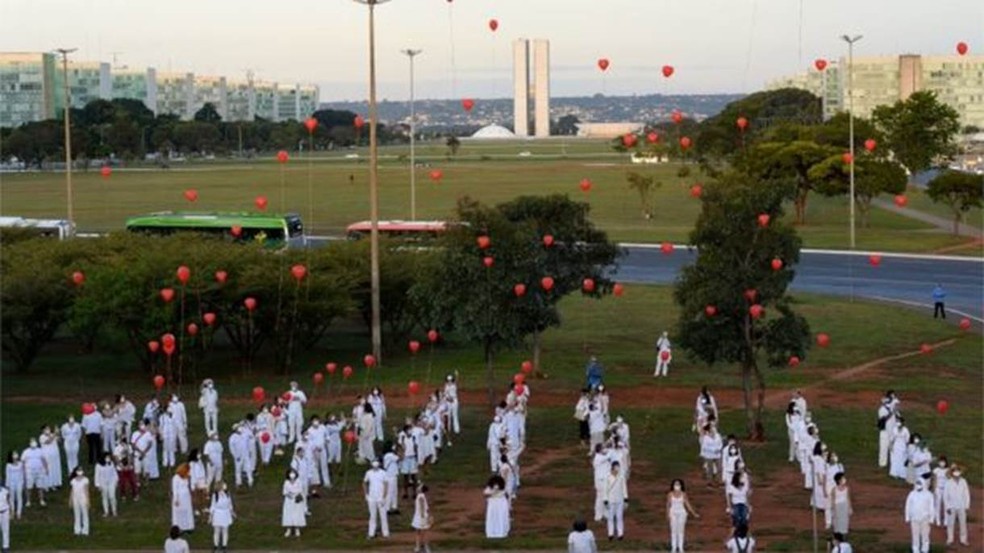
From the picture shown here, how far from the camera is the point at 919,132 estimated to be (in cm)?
8431

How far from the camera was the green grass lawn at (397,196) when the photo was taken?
72.5 m

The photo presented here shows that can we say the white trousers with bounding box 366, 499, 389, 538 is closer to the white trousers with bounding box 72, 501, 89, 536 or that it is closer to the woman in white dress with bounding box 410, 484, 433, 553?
the woman in white dress with bounding box 410, 484, 433, 553

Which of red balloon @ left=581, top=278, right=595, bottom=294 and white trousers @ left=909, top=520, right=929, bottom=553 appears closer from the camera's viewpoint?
white trousers @ left=909, top=520, right=929, bottom=553

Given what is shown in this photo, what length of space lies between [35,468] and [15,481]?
561 mm

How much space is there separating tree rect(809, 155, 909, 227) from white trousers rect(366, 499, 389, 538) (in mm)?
50866

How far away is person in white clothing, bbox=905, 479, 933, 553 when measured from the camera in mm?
19625

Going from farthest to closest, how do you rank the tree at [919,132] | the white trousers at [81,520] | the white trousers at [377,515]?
the tree at [919,132], the white trousers at [81,520], the white trousers at [377,515]

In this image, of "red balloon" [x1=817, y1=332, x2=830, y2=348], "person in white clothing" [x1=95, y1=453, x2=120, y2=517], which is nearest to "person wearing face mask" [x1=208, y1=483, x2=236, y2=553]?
"person in white clothing" [x1=95, y1=453, x2=120, y2=517]

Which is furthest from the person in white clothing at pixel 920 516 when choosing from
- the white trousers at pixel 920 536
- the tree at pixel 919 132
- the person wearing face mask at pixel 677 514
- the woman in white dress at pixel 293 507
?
the tree at pixel 919 132

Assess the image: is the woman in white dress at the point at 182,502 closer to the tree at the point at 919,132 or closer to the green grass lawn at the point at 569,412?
the green grass lawn at the point at 569,412

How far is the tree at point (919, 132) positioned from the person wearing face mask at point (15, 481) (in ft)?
220

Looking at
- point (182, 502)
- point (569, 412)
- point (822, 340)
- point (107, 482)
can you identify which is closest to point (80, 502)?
point (107, 482)

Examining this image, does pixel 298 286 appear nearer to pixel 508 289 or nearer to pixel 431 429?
pixel 508 289

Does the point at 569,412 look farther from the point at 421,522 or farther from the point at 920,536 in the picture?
the point at 920,536
